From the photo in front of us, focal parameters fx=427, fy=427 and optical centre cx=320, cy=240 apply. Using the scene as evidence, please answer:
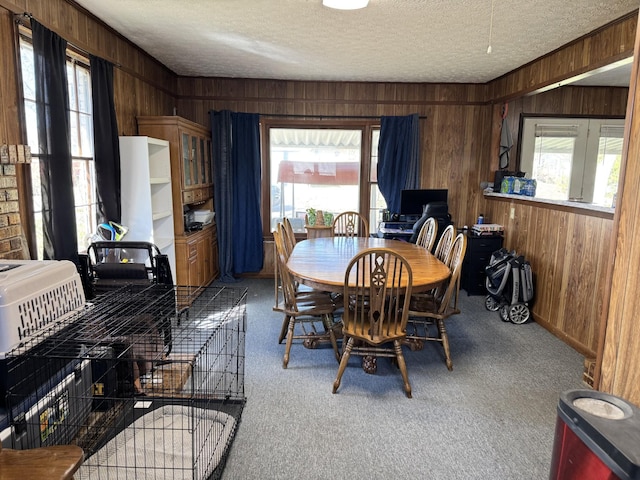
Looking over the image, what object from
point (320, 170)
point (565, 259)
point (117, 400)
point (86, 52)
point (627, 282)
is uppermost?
point (86, 52)

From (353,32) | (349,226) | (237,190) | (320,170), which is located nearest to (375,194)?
(320,170)

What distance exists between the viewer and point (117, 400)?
2084mm

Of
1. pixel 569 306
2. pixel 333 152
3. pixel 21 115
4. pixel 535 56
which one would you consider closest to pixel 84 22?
pixel 21 115

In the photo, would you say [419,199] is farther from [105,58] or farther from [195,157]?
[105,58]

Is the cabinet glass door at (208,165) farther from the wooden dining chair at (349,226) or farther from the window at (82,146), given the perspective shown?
the window at (82,146)

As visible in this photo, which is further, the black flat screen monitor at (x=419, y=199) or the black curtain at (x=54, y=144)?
the black flat screen monitor at (x=419, y=199)

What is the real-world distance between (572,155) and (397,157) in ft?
7.49

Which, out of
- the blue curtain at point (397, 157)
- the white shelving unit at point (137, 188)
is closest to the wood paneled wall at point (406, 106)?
the blue curtain at point (397, 157)

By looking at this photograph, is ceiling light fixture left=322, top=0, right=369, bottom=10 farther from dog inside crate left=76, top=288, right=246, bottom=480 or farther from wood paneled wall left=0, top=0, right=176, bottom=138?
dog inside crate left=76, top=288, right=246, bottom=480

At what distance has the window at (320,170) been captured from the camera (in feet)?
17.9

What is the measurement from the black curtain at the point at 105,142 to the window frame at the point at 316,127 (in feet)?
7.17

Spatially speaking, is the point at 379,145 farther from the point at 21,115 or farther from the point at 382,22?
the point at 21,115

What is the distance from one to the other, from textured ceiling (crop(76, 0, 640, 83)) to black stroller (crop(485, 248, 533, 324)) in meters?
1.96

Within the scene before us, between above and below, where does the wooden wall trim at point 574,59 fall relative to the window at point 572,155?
above
